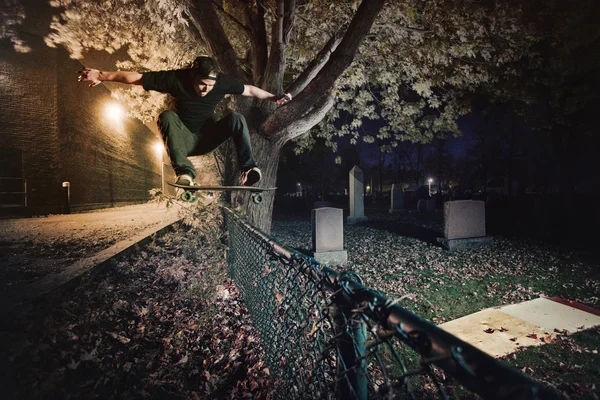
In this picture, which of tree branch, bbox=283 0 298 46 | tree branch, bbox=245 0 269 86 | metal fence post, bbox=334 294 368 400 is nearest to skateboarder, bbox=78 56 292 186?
metal fence post, bbox=334 294 368 400

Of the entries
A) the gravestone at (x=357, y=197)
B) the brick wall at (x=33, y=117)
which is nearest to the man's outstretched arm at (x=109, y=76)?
the gravestone at (x=357, y=197)

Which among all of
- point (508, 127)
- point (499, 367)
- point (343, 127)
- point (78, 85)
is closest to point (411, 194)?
point (508, 127)

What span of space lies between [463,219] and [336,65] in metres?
7.70

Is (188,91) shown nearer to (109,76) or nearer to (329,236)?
(109,76)

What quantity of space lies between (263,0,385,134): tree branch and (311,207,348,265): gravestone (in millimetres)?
4115

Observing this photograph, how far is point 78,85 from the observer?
54.2 feet

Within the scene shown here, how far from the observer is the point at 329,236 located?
27.8 ft

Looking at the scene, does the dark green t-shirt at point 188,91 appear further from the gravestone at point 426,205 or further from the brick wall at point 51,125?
the gravestone at point 426,205

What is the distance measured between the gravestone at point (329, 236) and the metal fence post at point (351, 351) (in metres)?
7.01

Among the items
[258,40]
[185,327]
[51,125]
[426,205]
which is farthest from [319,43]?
[426,205]

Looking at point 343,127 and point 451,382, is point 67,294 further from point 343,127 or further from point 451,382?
point 343,127

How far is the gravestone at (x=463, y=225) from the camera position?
9641mm

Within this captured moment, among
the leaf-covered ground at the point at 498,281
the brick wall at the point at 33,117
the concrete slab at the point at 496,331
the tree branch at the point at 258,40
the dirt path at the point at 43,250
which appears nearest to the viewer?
the leaf-covered ground at the point at 498,281

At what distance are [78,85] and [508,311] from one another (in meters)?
21.6
